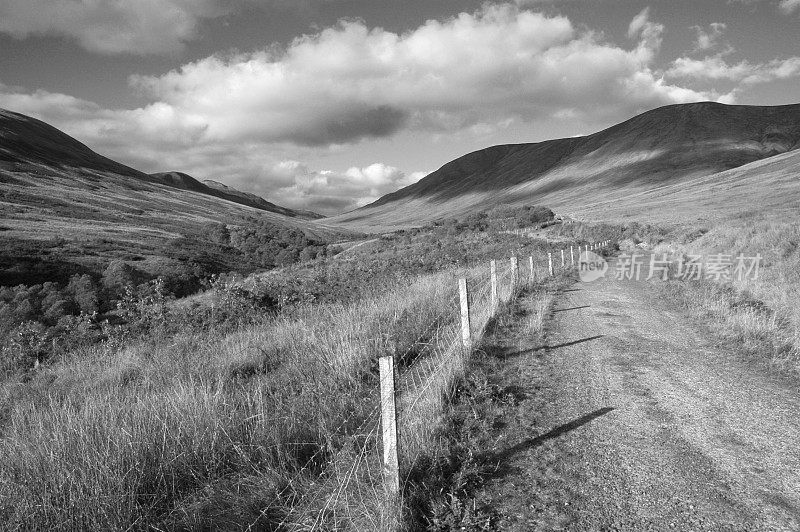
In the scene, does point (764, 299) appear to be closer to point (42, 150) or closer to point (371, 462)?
point (371, 462)

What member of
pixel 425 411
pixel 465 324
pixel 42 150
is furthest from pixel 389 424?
pixel 42 150

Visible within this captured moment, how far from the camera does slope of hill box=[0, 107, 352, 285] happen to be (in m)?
34.5

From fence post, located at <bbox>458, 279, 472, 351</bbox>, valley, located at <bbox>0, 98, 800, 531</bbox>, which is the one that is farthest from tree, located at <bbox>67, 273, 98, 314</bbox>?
fence post, located at <bbox>458, 279, 472, 351</bbox>

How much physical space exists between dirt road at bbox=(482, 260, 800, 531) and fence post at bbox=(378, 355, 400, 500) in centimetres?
95

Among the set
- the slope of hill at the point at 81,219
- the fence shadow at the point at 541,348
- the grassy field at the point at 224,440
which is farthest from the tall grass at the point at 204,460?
the slope of hill at the point at 81,219

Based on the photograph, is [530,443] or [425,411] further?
[425,411]

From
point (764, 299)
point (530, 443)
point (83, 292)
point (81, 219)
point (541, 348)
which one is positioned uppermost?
point (81, 219)

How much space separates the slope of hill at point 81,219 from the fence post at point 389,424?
35.1 metres

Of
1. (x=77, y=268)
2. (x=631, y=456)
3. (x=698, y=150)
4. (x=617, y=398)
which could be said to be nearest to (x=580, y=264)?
(x=617, y=398)

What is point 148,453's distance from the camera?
3850 millimetres

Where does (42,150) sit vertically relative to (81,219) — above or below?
above

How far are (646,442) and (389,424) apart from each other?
3.11 meters

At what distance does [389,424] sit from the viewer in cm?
365

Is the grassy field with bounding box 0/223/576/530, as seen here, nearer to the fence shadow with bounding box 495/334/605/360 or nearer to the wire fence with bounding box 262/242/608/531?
the wire fence with bounding box 262/242/608/531
